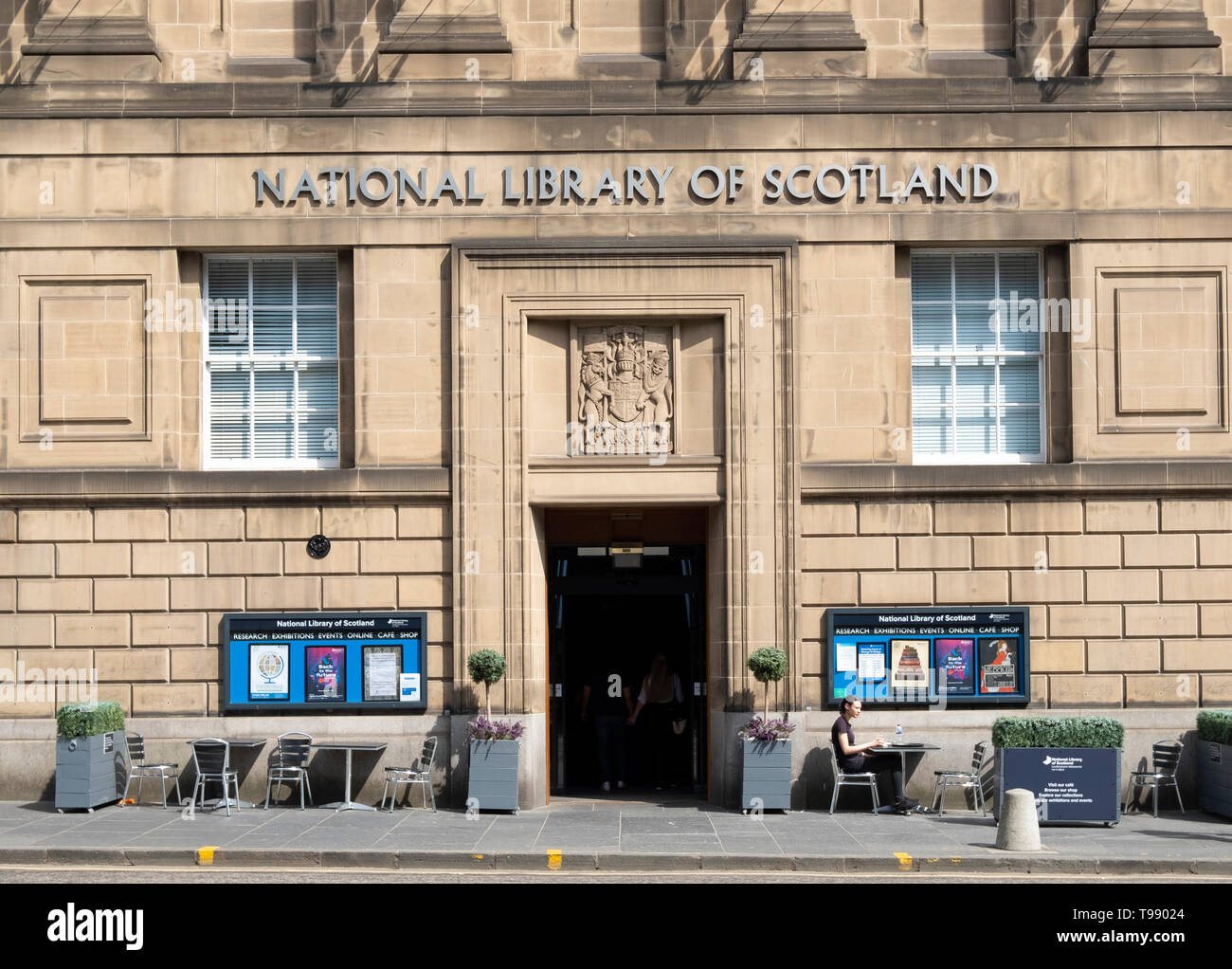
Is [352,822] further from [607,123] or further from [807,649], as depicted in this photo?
[607,123]

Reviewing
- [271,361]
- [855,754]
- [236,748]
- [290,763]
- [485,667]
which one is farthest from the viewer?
[271,361]

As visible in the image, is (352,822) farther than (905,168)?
No

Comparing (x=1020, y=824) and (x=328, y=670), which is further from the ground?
(x=328, y=670)

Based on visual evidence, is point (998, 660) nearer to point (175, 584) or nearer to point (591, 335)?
point (591, 335)

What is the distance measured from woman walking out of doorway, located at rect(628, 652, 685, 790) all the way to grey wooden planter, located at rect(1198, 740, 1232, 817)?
7.22 metres

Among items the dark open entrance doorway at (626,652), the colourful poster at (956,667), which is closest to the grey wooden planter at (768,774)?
the dark open entrance doorway at (626,652)

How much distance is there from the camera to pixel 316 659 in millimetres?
19609

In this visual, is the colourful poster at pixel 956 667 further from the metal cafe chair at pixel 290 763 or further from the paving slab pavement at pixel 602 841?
the metal cafe chair at pixel 290 763

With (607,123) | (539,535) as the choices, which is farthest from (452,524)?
(607,123)

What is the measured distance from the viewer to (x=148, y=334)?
19.8 meters

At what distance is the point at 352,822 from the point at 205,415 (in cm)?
627

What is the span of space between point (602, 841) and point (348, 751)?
13.8 ft

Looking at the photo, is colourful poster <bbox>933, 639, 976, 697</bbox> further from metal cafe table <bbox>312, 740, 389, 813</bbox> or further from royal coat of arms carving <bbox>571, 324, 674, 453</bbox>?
metal cafe table <bbox>312, 740, 389, 813</bbox>
